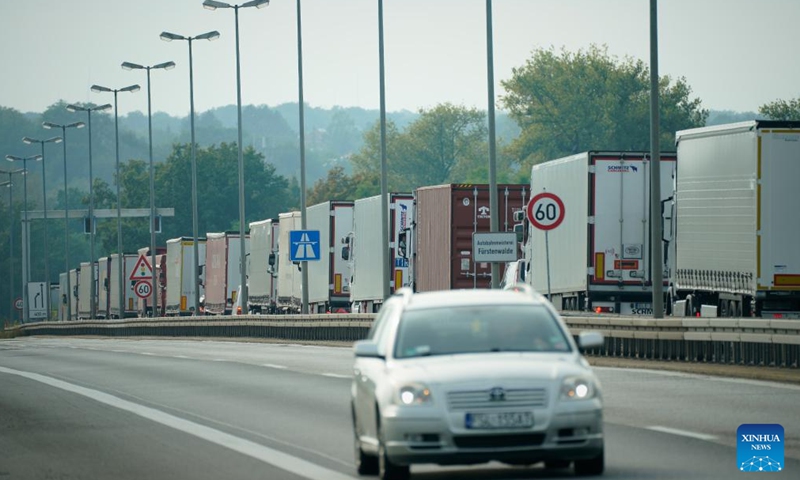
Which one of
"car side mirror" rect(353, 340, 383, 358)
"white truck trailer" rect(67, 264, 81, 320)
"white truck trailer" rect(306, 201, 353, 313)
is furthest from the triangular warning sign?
"car side mirror" rect(353, 340, 383, 358)

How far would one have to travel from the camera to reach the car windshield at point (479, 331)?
12.5 metres

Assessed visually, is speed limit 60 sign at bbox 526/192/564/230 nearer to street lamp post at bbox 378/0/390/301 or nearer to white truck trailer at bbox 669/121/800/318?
white truck trailer at bbox 669/121/800/318

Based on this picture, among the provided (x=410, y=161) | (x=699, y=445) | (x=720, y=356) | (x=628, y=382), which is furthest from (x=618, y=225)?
(x=410, y=161)

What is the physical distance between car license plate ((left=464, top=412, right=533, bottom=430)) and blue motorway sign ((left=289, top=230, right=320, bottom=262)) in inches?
1458

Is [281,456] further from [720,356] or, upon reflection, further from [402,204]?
[402,204]

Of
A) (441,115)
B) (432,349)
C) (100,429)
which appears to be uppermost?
(441,115)

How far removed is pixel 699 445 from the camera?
1466 cm

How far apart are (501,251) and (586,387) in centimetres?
2359

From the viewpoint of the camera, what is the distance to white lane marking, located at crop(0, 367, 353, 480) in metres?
13.7

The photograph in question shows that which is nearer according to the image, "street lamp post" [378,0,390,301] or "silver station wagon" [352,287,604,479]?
"silver station wagon" [352,287,604,479]

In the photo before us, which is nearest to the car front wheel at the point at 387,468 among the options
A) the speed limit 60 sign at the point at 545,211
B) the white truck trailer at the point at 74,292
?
the speed limit 60 sign at the point at 545,211

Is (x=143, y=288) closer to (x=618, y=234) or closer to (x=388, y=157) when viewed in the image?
(x=618, y=234)

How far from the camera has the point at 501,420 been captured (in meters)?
11.7

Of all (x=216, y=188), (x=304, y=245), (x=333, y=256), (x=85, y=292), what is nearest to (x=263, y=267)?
(x=333, y=256)
